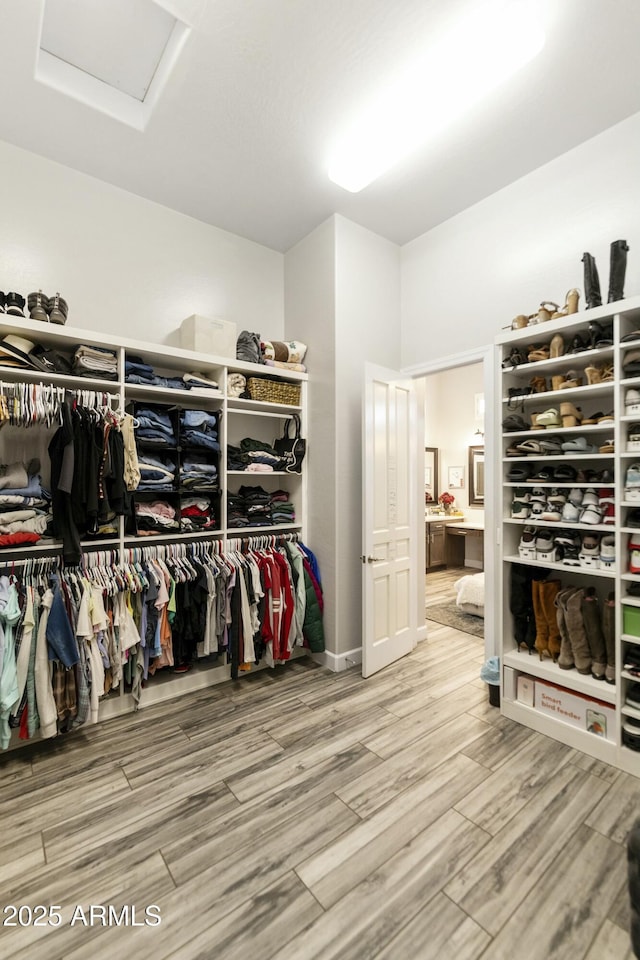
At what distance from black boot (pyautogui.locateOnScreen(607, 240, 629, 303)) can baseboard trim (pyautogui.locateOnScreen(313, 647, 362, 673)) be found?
9.23 feet

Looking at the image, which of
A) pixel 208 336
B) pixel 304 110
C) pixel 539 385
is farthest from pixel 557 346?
pixel 208 336

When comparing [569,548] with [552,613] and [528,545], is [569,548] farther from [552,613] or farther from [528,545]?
[552,613]

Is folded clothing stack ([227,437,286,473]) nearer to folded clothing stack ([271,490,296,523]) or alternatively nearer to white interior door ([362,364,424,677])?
folded clothing stack ([271,490,296,523])

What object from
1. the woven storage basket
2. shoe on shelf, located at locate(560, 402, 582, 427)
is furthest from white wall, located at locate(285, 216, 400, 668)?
shoe on shelf, located at locate(560, 402, 582, 427)

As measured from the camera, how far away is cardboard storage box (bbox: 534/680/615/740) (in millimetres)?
2143

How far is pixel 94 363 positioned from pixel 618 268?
9.65 ft

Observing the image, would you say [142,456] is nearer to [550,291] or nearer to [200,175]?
[200,175]

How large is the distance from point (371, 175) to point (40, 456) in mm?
2707

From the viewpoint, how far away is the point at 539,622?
249 cm

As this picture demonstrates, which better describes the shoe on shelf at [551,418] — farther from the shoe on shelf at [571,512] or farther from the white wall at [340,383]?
the white wall at [340,383]

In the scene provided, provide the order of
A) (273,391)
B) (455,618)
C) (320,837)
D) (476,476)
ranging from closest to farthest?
(320,837) → (273,391) → (455,618) → (476,476)

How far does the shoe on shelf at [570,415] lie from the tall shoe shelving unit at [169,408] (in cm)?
188

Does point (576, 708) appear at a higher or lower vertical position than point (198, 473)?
lower

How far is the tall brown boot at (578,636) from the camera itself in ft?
7.50
